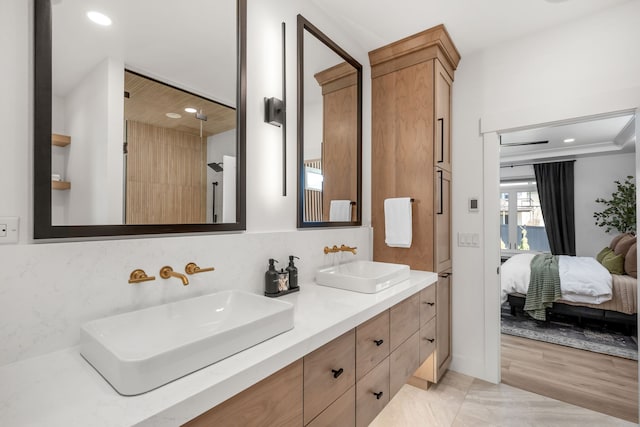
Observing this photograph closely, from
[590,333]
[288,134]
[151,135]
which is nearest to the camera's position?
[151,135]

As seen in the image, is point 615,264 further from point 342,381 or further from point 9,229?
point 9,229

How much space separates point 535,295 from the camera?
343cm

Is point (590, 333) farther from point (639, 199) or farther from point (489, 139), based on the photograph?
point (489, 139)

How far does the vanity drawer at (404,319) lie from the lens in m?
1.56

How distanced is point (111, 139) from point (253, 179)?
63 cm

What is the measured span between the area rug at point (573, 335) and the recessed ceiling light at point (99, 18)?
4.03 metres

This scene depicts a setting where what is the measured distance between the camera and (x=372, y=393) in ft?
4.51

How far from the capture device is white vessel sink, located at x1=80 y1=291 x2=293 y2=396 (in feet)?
2.24

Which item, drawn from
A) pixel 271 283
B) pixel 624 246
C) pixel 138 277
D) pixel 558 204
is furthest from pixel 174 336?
pixel 558 204

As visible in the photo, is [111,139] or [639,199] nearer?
[111,139]

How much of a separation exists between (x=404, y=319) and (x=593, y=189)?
5935 millimetres

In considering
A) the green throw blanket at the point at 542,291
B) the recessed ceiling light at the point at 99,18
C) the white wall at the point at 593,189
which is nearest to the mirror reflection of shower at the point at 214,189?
the recessed ceiling light at the point at 99,18

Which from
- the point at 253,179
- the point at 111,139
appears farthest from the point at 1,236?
the point at 253,179

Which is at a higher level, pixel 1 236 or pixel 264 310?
pixel 1 236
